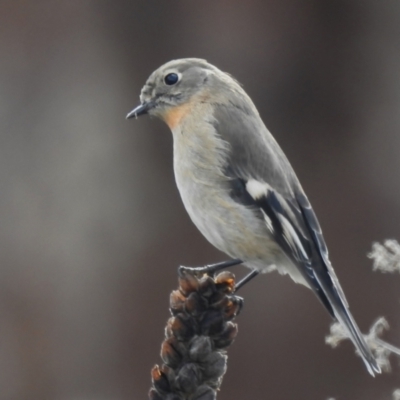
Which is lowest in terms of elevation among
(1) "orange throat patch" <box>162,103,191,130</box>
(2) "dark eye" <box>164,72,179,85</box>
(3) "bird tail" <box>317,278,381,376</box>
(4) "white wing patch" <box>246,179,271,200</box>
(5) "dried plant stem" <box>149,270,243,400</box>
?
(3) "bird tail" <box>317,278,381,376</box>

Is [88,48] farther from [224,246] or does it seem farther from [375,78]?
[224,246]

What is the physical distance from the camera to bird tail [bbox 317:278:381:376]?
2.92m

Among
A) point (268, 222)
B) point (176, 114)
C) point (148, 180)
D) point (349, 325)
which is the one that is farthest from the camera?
point (148, 180)

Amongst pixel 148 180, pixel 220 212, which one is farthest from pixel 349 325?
pixel 148 180

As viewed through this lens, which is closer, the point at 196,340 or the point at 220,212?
the point at 196,340

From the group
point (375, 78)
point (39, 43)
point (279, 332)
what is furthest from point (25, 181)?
point (375, 78)

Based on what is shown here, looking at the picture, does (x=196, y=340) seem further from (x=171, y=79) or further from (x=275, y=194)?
(x=171, y=79)

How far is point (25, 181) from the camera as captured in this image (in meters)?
7.49

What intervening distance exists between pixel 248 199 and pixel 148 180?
360cm

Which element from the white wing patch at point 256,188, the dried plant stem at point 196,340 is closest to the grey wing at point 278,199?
the white wing patch at point 256,188

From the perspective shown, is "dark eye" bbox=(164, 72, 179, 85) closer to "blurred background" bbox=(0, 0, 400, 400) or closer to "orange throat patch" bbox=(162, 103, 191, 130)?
"orange throat patch" bbox=(162, 103, 191, 130)

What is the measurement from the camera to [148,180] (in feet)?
23.9

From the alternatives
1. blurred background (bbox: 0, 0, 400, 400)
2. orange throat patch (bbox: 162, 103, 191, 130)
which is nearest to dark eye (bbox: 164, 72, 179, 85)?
orange throat patch (bbox: 162, 103, 191, 130)

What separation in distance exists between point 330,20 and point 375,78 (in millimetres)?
574
